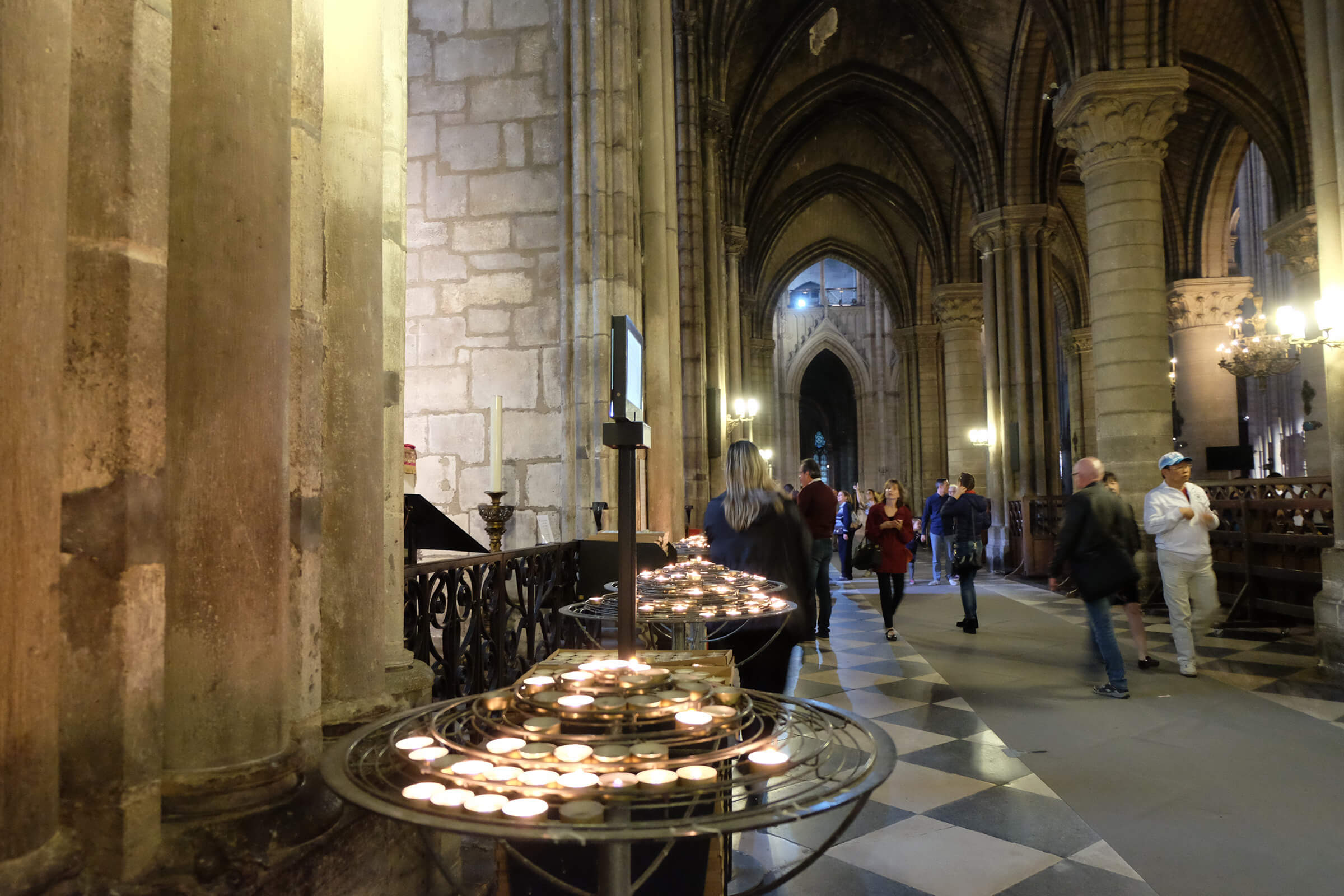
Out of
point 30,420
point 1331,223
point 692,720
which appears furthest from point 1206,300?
point 30,420

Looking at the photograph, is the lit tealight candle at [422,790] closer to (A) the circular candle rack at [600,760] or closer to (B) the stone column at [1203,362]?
(A) the circular candle rack at [600,760]

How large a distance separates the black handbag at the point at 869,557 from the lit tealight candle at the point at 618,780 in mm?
6863

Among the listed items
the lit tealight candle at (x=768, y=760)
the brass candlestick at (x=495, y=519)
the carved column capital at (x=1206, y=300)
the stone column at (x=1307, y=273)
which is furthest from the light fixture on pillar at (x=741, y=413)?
the lit tealight candle at (x=768, y=760)

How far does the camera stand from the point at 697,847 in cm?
191

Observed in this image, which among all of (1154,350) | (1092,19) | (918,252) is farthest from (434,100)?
(918,252)

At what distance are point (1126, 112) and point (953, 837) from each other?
394 inches

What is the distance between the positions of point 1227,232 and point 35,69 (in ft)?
69.6

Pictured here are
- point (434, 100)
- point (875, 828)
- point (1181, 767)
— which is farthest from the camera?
point (434, 100)

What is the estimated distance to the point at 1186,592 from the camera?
5.67 metres

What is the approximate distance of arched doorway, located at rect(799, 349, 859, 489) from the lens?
4612 cm

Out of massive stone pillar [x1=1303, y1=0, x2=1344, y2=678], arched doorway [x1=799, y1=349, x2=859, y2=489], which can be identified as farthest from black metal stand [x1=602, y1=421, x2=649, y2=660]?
arched doorway [x1=799, y1=349, x2=859, y2=489]

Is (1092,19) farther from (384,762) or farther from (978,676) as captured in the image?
(384,762)

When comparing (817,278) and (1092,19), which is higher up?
(817,278)

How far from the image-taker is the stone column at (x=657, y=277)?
698cm
